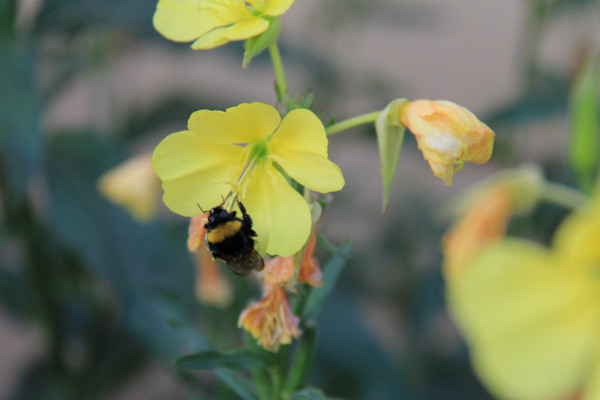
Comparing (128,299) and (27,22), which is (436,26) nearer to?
(27,22)

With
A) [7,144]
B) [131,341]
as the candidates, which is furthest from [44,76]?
[131,341]

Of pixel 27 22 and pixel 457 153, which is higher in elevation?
pixel 457 153

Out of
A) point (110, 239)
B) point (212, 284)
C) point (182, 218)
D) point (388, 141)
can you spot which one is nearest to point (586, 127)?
point (388, 141)

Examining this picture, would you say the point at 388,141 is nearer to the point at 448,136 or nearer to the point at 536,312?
the point at 448,136

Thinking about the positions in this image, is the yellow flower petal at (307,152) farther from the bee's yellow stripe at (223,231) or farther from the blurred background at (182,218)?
the blurred background at (182,218)

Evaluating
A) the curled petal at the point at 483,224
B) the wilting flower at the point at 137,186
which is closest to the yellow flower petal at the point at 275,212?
the curled petal at the point at 483,224

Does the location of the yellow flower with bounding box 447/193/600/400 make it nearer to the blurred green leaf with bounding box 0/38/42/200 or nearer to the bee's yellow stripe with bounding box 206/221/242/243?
the bee's yellow stripe with bounding box 206/221/242/243
